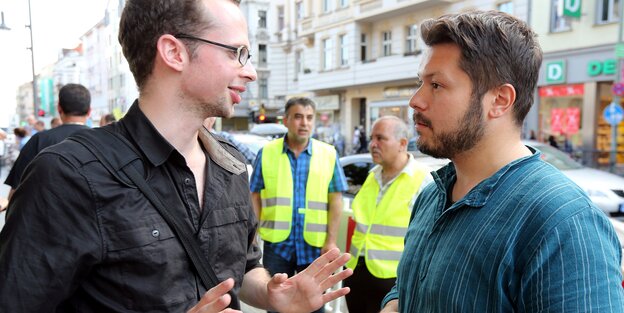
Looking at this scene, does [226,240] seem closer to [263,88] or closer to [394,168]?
[394,168]

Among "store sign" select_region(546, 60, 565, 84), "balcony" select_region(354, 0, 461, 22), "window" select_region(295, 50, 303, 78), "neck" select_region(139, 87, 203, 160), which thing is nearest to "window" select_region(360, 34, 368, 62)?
"balcony" select_region(354, 0, 461, 22)

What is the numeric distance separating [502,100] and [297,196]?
2.57 metres

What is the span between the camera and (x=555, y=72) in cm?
1623

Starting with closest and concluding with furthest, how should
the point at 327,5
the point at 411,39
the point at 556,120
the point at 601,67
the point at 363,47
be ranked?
1. the point at 601,67
2. the point at 556,120
3. the point at 411,39
4. the point at 363,47
5. the point at 327,5

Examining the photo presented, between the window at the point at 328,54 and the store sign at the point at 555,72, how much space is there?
12415 millimetres

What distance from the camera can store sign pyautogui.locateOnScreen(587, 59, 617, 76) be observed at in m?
14.6

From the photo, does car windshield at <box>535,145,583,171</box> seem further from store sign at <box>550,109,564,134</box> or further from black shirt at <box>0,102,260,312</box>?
store sign at <box>550,109,564,134</box>

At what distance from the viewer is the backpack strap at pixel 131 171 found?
4.39ft

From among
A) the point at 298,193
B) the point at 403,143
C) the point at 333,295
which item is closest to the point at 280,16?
the point at 298,193

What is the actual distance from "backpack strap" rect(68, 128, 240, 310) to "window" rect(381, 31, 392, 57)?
23262 mm

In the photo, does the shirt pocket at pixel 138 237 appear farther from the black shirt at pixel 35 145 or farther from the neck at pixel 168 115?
the black shirt at pixel 35 145

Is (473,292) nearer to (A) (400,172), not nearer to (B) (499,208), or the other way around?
(B) (499,208)

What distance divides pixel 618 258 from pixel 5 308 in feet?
5.09

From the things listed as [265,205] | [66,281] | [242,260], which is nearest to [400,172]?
[265,205]
